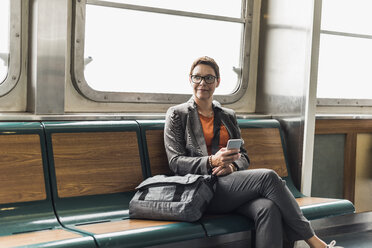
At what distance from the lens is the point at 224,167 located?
3592mm

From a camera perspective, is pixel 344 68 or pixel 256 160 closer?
pixel 256 160

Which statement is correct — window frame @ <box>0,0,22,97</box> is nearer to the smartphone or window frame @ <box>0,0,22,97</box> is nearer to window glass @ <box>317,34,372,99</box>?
the smartphone

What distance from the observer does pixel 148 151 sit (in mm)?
Answer: 3871

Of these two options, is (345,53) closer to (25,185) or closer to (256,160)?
(256,160)

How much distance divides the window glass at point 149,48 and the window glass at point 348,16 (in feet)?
3.73

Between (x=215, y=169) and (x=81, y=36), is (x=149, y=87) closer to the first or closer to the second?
(x=81, y=36)

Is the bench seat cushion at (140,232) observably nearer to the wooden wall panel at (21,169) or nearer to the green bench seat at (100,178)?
the green bench seat at (100,178)

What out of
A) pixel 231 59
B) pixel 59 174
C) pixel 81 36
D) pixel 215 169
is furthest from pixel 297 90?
pixel 59 174

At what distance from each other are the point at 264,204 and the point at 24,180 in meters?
1.49

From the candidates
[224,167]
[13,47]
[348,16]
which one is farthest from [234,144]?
[348,16]

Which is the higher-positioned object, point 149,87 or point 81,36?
point 81,36

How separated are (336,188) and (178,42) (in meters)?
2.13

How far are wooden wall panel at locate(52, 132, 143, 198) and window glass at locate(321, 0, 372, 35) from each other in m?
2.79

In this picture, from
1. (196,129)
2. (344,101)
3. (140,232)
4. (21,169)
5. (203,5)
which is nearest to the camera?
(140,232)
